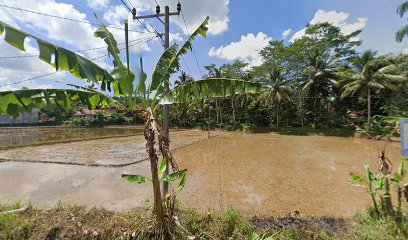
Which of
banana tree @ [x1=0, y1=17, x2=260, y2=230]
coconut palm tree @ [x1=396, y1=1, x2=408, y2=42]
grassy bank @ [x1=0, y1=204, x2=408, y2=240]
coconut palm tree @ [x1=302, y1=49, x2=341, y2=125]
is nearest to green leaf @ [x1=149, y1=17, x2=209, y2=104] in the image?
banana tree @ [x1=0, y1=17, x2=260, y2=230]

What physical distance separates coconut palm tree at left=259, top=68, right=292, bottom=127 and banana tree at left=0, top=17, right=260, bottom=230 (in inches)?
795

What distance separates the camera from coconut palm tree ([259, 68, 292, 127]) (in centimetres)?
2312

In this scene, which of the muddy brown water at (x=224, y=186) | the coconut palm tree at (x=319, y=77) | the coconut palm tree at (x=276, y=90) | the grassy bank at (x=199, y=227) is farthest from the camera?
the coconut palm tree at (x=276, y=90)

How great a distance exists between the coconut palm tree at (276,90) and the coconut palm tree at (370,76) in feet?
17.5

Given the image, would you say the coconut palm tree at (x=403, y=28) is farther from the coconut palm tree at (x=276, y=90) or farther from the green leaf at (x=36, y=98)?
the green leaf at (x=36, y=98)

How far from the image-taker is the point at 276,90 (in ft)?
76.3

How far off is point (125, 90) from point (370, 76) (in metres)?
22.0

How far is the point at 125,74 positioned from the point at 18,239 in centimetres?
279

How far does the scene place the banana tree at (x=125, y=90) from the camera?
2705mm

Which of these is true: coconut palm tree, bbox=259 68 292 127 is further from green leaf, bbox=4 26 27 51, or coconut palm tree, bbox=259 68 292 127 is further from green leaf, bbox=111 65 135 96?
green leaf, bbox=4 26 27 51

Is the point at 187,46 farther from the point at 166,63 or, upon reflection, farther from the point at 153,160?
the point at 153,160

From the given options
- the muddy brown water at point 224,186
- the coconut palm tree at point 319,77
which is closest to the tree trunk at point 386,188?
the muddy brown water at point 224,186

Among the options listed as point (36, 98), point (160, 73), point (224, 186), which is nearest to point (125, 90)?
point (160, 73)

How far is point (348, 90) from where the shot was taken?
19.3 meters
